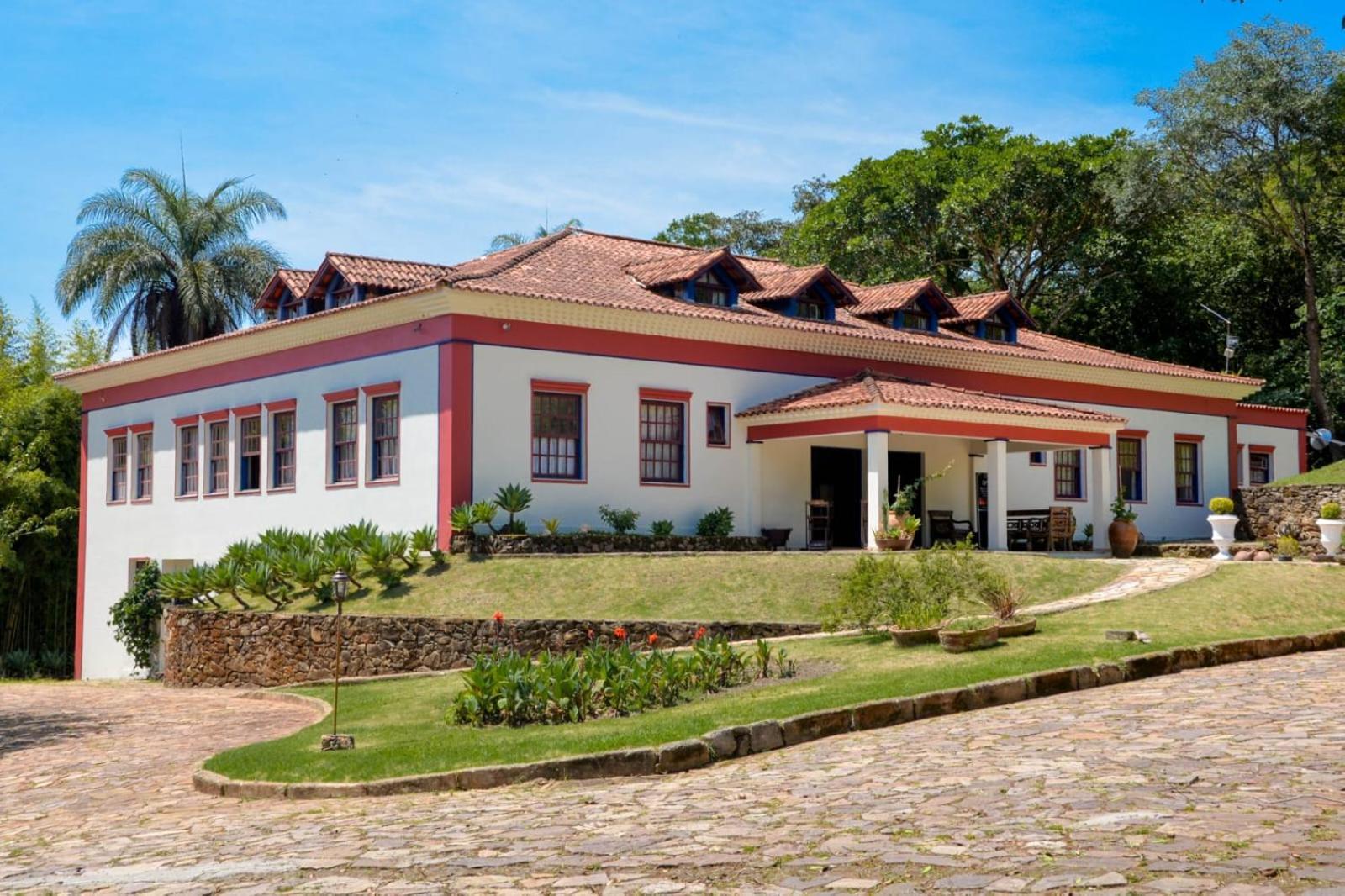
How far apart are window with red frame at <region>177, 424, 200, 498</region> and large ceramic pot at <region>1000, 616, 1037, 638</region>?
68.6 ft

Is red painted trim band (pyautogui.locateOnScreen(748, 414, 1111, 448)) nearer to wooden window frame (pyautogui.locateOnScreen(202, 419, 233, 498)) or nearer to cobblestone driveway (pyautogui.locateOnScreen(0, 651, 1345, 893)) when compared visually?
wooden window frame (pyautogui.locateOnScreen(202, 419, 233, 498))

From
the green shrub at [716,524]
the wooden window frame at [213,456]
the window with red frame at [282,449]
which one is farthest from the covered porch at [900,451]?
the wooden window frame at [213,456]

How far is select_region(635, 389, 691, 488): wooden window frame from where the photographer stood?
88.7 ft

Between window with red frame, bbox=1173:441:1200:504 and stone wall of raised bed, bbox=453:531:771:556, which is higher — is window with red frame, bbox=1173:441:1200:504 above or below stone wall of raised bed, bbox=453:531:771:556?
above

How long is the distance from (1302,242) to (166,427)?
30.8 metres

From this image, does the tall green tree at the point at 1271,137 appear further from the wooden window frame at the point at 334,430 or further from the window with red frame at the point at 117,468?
the window with red frame at the point at 117,468

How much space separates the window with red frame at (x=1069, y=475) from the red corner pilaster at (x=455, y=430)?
15211 mm

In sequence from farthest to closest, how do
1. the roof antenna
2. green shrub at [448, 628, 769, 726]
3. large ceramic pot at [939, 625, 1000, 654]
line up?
the roof antenna < large ceramic pot at [939, 625, 1000, 654] < green shrub at [448, 628, 769, 726]

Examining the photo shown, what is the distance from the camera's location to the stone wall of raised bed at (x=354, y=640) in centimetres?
1966

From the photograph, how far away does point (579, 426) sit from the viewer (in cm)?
2634

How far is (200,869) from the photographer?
8.00 m

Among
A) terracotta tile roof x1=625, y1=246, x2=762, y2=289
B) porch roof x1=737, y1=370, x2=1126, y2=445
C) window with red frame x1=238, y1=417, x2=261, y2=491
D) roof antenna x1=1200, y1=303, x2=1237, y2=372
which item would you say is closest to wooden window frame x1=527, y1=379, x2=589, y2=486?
porch roof x1=737, y1=370, x2=1126, y2=445

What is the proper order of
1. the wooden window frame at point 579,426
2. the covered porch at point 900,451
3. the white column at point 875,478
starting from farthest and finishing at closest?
the covered porch at point 900,451, the wooden window frame at point 579,426, the white column at point 875,478

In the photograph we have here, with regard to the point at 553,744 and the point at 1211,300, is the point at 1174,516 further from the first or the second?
the point at 553,744
